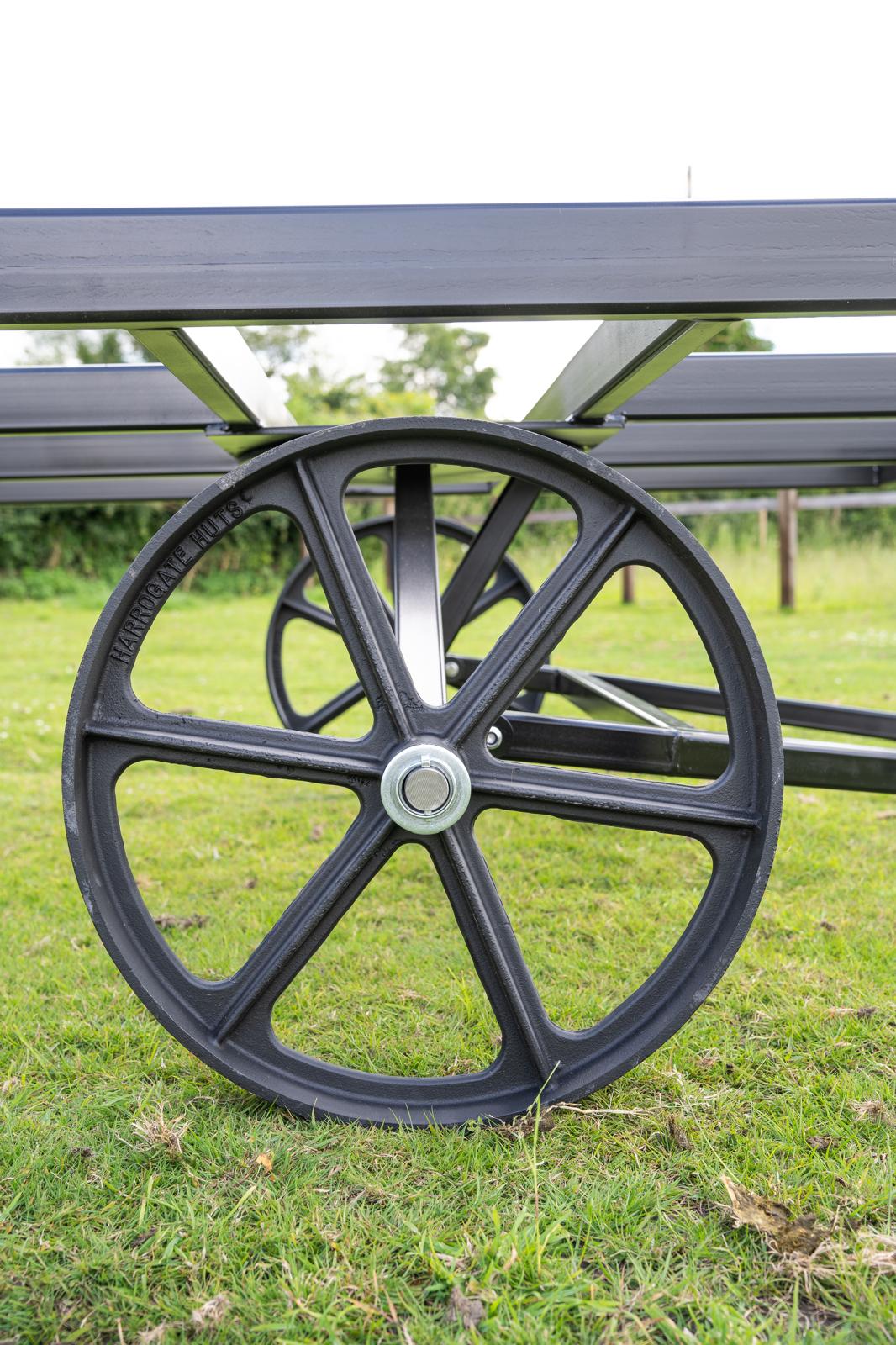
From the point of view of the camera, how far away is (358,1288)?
47.4 inches

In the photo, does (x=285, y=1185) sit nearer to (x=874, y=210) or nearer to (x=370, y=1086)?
(x=370, y=1086)

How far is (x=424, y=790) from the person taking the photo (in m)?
1.54

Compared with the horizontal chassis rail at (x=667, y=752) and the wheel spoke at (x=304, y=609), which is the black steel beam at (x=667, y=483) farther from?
the horizontal chassis rail at (x=667, y=752)

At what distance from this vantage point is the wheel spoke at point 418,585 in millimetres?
1810

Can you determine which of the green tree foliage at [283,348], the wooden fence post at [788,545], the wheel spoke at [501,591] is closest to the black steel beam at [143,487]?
the wheel spoke at [501,591]

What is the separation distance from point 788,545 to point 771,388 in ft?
26.8

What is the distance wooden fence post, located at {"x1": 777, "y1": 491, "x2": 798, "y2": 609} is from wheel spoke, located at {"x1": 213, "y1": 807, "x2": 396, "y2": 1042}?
8741 millimetres

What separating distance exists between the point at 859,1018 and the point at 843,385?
136 centimetres

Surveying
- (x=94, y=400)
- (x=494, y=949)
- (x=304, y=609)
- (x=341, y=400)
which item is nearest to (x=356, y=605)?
(x=494, y=949)

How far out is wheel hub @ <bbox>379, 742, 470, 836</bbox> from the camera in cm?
154

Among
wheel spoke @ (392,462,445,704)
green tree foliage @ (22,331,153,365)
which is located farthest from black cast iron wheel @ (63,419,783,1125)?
green tree foliage @ (22,331,153,365)

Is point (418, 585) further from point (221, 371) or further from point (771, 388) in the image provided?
point (771, 388)

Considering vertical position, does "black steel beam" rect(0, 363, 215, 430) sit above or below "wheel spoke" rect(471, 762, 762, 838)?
above

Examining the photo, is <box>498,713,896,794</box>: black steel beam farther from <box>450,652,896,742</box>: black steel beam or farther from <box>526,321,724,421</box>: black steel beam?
<box>526,321,724,421</box>: black steel beam
